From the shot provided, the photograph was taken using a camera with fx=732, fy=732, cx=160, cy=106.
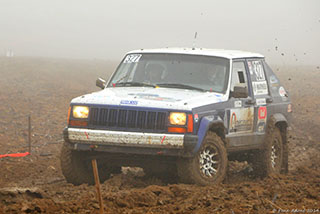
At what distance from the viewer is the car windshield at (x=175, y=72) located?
1005 cm

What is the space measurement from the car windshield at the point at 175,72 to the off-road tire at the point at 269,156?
1.50m

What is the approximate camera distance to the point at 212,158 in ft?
31.0

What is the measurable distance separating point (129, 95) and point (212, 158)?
1.35 metres

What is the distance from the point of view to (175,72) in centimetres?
1024

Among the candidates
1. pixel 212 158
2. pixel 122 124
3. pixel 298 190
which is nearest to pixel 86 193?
pixel 122 124

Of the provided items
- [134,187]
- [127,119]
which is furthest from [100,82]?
[134,187]

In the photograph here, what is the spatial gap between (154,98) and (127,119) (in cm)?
45

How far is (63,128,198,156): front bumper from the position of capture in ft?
28.7

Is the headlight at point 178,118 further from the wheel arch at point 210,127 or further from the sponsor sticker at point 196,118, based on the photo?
the wheel arch at point 210,127

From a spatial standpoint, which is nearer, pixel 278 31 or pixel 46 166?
pixel 46 166

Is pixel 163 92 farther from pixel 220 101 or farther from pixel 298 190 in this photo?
pixel 298 190

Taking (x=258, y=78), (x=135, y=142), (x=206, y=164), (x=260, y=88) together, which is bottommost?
(x=206, y=164)

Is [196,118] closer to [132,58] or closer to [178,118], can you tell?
[178,118]

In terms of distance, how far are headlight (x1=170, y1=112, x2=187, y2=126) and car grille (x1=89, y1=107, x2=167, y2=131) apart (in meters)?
0.09
